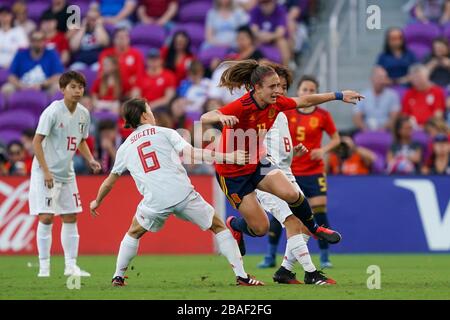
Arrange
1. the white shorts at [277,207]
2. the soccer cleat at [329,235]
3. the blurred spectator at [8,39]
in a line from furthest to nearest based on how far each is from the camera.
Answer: the blurred spectator at [8,39] < the white shorts at [277,207] < the soccer cleat at [329,235]

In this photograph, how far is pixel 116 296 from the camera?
9.09 m

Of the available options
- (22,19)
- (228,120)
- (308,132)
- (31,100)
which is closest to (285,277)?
(228,120)

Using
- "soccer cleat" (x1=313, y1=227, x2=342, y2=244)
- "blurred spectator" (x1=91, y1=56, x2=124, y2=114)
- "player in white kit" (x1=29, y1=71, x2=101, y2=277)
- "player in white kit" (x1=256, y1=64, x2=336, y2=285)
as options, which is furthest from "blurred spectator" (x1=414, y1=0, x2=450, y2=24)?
"soccer cleat" (x1=313, y1=227, x2=342, y2=244)

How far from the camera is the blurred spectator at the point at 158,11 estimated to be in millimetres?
21297

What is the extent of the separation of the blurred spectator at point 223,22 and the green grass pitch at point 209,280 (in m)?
6.05

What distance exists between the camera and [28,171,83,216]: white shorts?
1209 centimetres

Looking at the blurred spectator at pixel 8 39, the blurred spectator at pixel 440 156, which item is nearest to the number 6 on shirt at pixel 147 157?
the blurred spectator at pixel 440 156

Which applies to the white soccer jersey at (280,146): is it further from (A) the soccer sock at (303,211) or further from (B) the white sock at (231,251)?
(B) the white sock at (231,251)

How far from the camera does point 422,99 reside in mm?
18938

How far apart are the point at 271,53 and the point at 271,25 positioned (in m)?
0.83

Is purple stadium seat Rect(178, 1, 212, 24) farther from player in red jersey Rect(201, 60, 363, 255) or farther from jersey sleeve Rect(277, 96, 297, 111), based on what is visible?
jersey sleeve Rect(277, 96, 297, 111)

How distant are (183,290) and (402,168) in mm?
8205

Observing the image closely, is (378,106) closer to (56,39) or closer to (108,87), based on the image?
(108,87)
